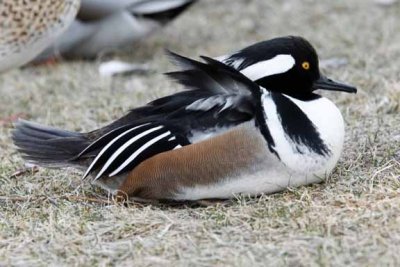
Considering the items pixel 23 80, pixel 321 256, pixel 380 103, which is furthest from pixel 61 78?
pixel 321 256

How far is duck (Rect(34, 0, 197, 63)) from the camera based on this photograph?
661 cm

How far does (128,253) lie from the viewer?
2992mm

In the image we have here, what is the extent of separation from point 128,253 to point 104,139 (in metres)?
0.68

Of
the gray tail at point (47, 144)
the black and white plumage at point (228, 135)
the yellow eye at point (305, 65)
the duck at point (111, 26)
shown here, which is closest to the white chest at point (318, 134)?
the black and white plumage at point (228, 135)

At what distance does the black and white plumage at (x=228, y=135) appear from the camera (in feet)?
11.0

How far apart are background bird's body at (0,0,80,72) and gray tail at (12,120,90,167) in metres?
1.20

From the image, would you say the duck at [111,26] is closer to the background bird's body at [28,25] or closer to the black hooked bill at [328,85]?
the background bird's body at [28,25]

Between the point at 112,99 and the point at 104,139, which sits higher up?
the point at 104,139

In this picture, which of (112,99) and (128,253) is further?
(112,99)

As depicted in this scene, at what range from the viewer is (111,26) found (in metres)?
6.75

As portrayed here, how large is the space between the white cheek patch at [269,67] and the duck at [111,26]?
125 inches

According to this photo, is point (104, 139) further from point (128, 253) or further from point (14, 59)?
point (14, 59)

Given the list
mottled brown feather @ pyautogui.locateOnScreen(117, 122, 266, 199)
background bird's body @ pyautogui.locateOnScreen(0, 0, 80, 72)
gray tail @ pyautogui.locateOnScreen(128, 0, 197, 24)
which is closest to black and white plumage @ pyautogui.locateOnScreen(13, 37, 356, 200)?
mottled brown feather @ pyautogui.locateOnScreen(117, 122, 266, 199)

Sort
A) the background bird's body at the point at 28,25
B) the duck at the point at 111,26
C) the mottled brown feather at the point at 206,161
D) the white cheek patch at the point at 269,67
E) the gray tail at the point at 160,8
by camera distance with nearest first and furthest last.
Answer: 1. the mottled brown feather at the point at 206,161
2. the white cheek patch at the point at 269,67
3. the background bird's body at the point at 28,25
4. the duck at the point at 111,26
5. the gray tail at the point at 160,8
